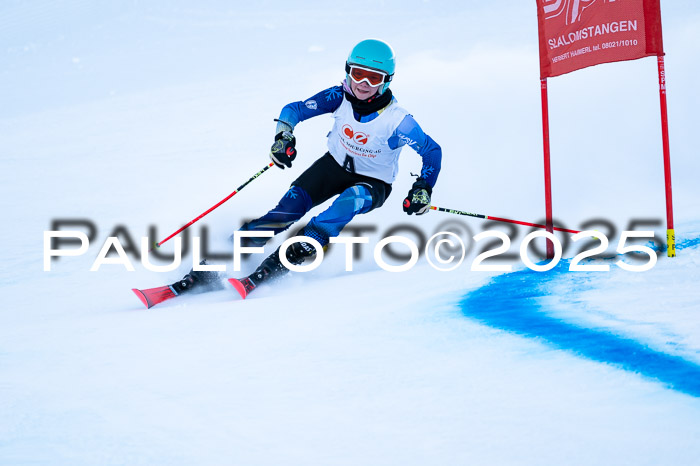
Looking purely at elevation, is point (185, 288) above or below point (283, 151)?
below

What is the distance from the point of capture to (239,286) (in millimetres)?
4105

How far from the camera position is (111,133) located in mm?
11406

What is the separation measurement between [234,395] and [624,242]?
3037 mm

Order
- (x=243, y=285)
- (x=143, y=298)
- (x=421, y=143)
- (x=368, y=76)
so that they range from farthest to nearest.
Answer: (x=421, y=143) → (x=368, y=76) → (x=243, y=285) → (x=143, y=298)

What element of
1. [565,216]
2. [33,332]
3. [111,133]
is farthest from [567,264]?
[111,133]

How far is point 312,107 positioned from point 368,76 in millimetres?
573

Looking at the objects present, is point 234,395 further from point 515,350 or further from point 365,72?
point 365,72

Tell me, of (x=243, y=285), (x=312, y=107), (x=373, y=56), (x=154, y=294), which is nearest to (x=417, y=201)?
(x=373, y=56)

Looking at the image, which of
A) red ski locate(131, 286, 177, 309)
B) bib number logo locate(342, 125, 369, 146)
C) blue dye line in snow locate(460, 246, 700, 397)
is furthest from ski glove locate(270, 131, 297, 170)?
blue dye line in snow locate(460, 246, 700, 397)

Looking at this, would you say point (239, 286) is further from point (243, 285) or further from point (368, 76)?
point (368, 76)

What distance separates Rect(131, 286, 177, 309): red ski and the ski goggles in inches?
66.3

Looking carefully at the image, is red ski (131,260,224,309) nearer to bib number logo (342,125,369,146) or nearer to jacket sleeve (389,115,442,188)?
bib number logo (342,125,369,146)

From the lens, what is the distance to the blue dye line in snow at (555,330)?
2555 millimetres

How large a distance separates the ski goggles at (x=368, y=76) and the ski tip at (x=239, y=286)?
1388mm
